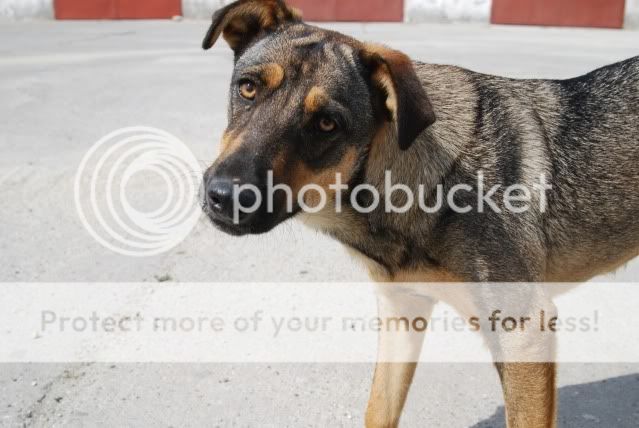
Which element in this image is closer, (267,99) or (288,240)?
(267,99)

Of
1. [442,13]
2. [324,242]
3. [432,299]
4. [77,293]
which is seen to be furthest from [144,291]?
[442,13]

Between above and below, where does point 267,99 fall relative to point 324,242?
above

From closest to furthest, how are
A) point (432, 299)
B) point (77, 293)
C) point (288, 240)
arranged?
point (432, 299) → point (77, 293) → point (288, 240)

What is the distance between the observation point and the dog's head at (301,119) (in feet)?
8.93

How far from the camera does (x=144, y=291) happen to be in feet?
14.3

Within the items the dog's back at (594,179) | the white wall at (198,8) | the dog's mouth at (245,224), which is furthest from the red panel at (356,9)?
the dog's mouth at (245,224)

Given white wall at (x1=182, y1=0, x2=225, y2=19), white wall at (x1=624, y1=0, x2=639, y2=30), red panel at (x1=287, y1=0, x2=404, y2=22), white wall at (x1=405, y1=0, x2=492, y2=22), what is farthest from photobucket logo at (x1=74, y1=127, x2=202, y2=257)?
white wall at (x1=624, y1=0, x2=639, y2=30)

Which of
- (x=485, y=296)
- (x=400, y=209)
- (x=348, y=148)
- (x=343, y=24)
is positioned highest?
(x=348, y=148)

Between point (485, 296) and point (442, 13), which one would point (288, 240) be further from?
point (442, 13)

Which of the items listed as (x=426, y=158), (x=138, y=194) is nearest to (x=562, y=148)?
(x=426, y=158)

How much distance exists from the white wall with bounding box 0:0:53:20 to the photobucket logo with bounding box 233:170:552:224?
16.4m

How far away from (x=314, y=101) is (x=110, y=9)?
15.9 meters

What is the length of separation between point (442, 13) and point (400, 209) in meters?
15.3

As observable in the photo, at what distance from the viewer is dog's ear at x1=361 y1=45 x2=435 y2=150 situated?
2770 millimetres
